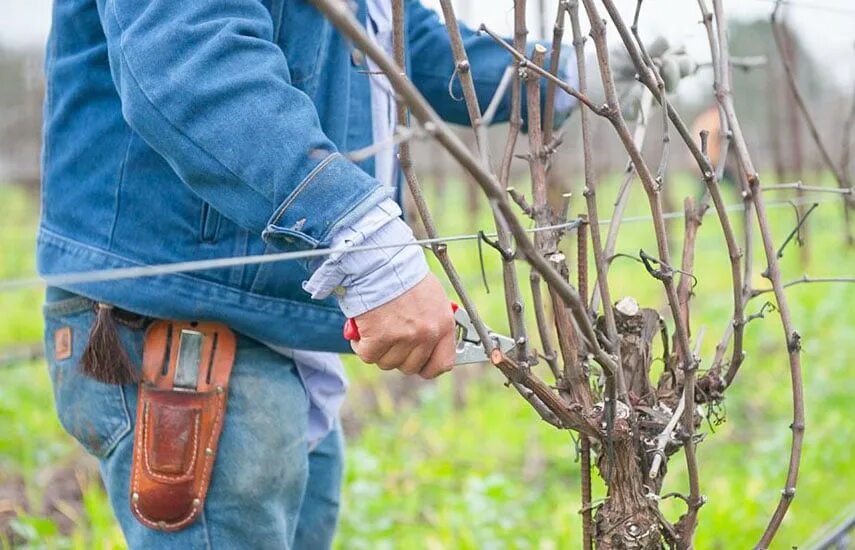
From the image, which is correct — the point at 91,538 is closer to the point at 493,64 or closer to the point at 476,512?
the point at 476,512

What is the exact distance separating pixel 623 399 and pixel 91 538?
207 centimetres

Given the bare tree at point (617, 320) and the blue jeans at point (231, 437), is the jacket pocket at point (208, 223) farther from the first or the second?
the bare tree at point (617, 320)

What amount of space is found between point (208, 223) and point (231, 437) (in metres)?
0.34

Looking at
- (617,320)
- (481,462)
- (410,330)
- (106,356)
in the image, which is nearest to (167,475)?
(106,356)

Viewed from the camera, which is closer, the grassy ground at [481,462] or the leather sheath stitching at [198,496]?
the leather sheath stitching at [198,496]

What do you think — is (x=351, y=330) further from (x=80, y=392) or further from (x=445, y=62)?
(x=445, y=62)

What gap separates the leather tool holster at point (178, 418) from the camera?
5.06ft

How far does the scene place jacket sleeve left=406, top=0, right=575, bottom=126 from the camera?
200 centimetres

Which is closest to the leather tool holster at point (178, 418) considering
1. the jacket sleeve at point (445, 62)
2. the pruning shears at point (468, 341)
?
the pruning shears at point (468, 341)

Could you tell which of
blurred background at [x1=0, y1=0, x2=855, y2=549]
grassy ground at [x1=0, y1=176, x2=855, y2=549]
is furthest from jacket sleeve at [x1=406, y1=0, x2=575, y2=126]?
grassy ground at [x1=0, y1=176, x2=855, y2=549]

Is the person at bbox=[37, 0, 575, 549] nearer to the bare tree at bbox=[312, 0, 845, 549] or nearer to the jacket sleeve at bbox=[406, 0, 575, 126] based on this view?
the bare tree at bbox=[312, 0, 845, 549]

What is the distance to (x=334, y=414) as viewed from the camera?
1885mm

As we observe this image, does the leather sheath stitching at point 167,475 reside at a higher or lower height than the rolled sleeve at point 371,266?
lower

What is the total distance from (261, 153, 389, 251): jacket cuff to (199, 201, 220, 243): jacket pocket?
27 centimetres
